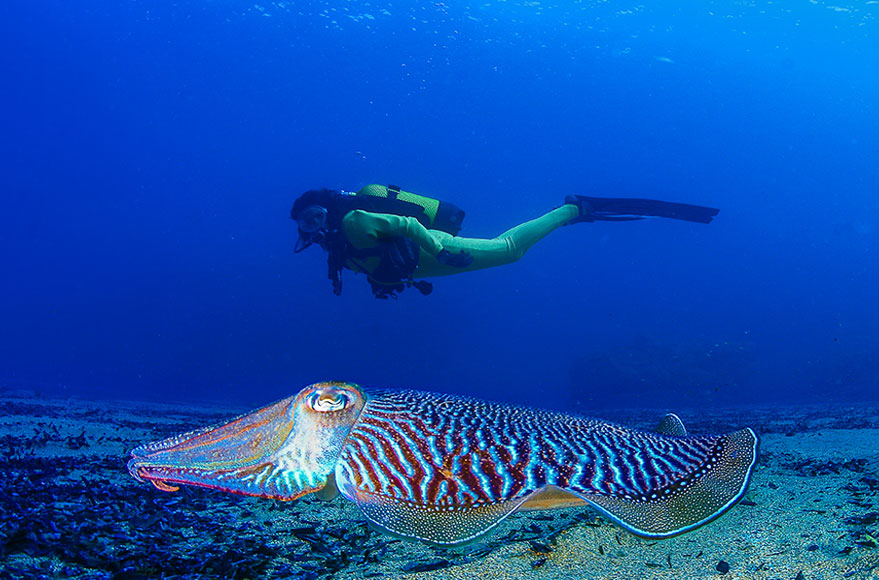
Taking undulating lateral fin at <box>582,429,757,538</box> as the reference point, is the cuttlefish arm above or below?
above

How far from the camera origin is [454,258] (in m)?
8.75

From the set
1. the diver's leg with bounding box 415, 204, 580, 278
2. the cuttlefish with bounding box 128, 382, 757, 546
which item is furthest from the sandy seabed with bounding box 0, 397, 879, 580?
the diver's leg with bounding box 415, 204, 580, 278

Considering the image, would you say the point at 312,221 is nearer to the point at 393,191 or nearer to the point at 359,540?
the point at 393,191

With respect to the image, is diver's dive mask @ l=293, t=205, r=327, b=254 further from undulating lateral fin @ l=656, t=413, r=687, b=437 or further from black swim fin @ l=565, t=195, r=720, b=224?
undulating lateral fin @ l=656, t=413, r=687, b=437

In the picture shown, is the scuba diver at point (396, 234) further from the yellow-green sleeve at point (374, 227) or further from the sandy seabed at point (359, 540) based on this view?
the sandy seabed at point (359, 540)

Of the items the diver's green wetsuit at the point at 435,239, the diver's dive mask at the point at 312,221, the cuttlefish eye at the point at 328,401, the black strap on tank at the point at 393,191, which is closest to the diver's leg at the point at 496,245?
the diver's green wetsuit at the point at 435,239

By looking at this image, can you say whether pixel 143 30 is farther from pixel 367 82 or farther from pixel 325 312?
pixel 325 312

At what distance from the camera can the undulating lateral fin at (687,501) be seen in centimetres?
142

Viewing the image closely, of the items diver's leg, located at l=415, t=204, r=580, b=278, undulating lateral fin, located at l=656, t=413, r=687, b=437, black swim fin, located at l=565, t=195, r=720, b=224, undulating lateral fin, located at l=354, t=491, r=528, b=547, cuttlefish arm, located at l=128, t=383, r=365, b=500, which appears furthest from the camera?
black swim fin, located at l=565, t=195, r=720, b=224

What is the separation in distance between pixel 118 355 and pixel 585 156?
109381 millimetres

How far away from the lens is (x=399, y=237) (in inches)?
309

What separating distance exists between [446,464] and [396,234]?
6432 millimetres

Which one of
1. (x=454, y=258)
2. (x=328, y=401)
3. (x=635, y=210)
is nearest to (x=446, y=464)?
(x=328, y=401)

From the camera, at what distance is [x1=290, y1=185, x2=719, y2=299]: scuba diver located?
25.5 ft
